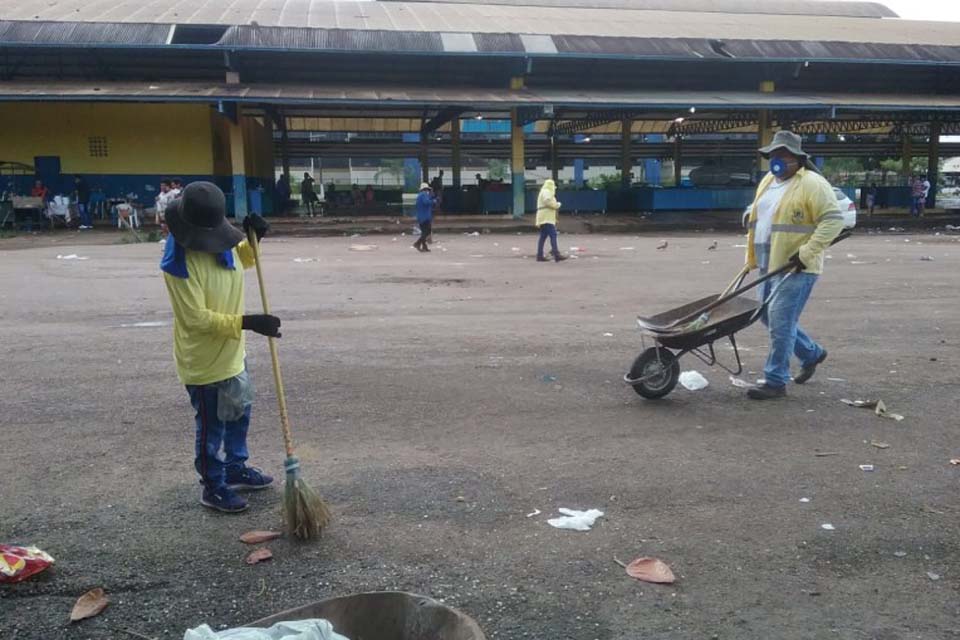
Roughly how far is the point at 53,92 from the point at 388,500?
2130 cm

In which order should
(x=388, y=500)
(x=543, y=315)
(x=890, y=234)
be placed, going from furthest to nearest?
(x=890, y=234) → (x=543, y=315) → (x=388, y=500)

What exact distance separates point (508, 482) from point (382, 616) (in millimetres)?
1799

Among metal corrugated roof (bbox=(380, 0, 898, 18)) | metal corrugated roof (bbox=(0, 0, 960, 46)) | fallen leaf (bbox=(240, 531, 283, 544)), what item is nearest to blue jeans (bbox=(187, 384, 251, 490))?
fallen leaf (bbox=(240, 531, 283, 544))

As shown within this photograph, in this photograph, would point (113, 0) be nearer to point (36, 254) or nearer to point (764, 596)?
point (36, 254)

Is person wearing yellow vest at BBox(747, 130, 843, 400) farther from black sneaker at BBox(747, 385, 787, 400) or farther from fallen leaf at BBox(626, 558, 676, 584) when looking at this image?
fallen leaf at BBox(626, 558, 676, 584)

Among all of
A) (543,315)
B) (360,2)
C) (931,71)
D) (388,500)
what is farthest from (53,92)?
(931,71)

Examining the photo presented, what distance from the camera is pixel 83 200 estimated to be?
24.4 meters

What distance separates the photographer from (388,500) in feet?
13.6

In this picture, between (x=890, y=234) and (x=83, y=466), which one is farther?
(x=890, y=234)

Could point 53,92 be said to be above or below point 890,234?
above

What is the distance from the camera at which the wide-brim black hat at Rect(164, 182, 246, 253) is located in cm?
364

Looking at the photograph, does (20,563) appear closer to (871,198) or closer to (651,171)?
(871,198)

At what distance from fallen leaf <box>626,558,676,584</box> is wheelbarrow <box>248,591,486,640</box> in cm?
113

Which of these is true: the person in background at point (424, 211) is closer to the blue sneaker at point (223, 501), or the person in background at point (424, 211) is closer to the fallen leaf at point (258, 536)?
Result: the blue sneaker at point (223, 501)
